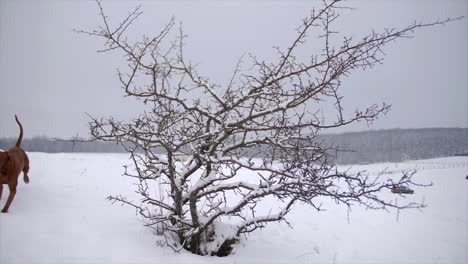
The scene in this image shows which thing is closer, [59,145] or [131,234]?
[131,234]

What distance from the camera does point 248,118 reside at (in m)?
3.74

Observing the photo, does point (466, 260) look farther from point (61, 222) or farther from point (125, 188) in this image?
point (61, 222)

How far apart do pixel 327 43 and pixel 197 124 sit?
1941mm

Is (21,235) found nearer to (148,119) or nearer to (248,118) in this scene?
(148,119)

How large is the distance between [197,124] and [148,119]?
2.29ft

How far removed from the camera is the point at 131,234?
4.24 metres

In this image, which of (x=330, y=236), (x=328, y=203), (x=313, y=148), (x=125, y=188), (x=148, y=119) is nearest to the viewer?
(x=148, y=119)

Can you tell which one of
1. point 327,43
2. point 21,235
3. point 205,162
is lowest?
point 21,235

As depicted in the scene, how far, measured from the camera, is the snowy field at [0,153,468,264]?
11.8 feet

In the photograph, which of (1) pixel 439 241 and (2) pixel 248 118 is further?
(1) pixel 439 241

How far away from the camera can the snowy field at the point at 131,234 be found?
3600 mm

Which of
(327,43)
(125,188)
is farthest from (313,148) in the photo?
(125,188)

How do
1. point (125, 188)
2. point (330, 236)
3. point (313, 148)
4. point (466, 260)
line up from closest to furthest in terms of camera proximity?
point (313, 148) < point (330, 236) < point (125, 188) < point (466, 260)

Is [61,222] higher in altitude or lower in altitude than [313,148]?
lower
